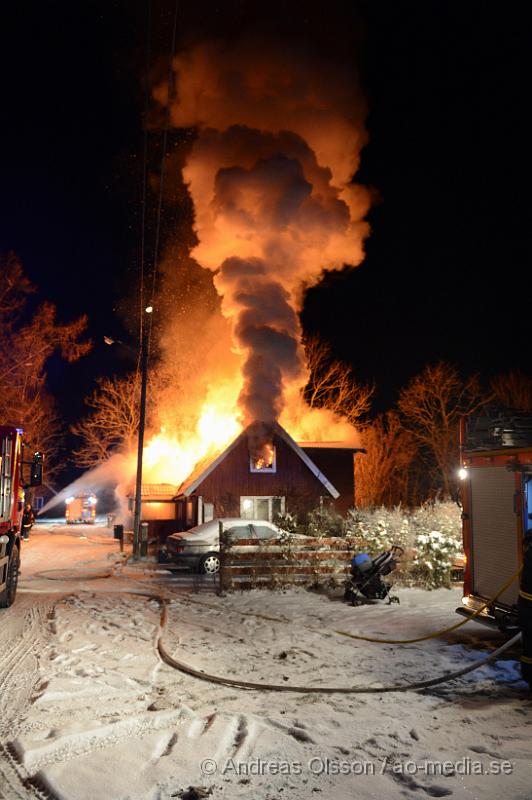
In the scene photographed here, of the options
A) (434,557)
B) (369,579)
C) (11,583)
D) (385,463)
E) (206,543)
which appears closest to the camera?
(369,579)

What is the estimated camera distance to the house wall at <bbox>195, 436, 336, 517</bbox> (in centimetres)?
2500

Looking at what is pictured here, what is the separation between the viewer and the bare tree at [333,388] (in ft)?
135

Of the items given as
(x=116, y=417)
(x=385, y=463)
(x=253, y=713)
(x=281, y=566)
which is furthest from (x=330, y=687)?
(x=385, y=463)

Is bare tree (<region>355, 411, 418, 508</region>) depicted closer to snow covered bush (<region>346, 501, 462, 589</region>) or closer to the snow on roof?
the snow on roof

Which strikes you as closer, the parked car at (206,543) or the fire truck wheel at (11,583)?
the fire truck wheel at (11,583)

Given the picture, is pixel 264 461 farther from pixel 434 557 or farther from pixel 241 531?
pixel 434 557

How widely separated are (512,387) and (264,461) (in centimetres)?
→ 2441

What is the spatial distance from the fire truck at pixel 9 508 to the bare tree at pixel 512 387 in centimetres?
3652

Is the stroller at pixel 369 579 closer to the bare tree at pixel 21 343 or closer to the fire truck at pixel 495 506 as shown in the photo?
the fire truck at pixel 495 506

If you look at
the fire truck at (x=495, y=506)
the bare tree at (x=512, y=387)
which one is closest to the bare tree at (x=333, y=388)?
the bare tree at (x=512, y=387)

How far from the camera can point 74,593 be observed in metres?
12.7

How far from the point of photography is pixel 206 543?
1627 cm

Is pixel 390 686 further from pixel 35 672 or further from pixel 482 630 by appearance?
pixel 35 672

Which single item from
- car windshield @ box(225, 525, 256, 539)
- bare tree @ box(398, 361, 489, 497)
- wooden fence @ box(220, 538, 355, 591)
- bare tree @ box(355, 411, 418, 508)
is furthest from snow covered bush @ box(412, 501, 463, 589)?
bare tree @ box(398, 361, 489, 497)
